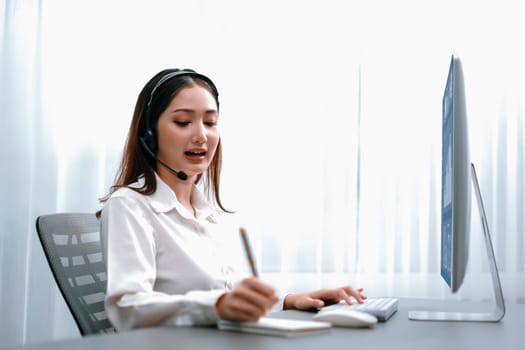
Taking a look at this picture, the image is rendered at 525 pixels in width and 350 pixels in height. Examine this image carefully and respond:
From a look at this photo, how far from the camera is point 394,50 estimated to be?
2.72 m

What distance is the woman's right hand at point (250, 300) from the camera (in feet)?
3.03

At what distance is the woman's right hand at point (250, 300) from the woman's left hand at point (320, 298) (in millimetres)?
445

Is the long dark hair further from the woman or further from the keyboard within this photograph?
the keyboard

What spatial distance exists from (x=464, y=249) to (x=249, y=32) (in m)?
1.92

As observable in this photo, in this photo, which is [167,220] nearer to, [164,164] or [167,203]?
[167,203]

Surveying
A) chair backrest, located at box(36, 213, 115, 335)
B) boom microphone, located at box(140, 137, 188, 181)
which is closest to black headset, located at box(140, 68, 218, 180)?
boom microphone, located at box(140, 137, 188, 181)

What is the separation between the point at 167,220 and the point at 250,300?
19.5 inches

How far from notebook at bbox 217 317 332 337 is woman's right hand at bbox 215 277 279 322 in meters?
0.01

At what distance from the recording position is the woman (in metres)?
1.17

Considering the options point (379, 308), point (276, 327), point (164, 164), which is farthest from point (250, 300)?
point (164, 164)

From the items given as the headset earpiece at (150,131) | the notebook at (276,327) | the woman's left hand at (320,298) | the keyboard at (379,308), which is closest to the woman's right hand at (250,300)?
the notebook at (276,327)

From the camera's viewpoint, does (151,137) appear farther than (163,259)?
Yes

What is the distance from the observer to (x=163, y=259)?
1.33 m

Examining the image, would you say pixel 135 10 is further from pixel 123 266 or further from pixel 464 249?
pixel 464 249
